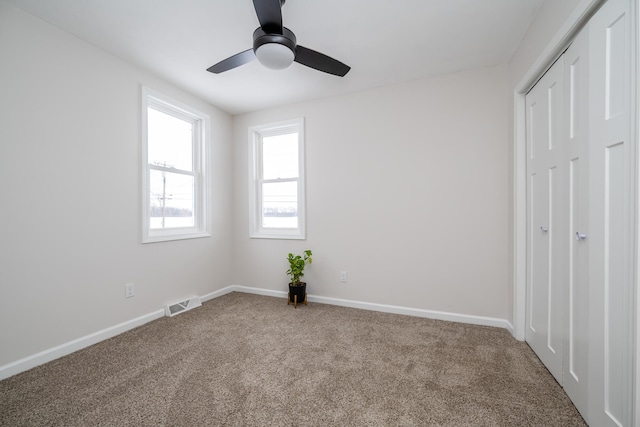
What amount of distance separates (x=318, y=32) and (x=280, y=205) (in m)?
2.13

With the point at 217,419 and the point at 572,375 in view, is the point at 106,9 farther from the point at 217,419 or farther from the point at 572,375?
the point at 572,375

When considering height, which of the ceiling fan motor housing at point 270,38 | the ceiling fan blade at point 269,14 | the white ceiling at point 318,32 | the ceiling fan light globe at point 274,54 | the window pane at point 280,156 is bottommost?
the window pane at point 280,156

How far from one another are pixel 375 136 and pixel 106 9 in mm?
2538

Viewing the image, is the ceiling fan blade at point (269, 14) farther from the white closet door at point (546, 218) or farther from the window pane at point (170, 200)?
the window pane at point (170, 200)

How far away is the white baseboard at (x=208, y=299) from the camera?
1.84m

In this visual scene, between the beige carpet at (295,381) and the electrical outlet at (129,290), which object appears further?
the electrical outlet at (129,290)

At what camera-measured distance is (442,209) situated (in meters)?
2.70

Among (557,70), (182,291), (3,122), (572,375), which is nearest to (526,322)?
(572,375)

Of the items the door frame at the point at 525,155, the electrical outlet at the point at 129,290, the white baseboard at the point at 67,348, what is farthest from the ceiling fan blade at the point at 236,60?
Result: the white baseboard at the point at 67,348

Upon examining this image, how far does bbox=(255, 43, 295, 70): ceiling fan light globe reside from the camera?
1638 mm

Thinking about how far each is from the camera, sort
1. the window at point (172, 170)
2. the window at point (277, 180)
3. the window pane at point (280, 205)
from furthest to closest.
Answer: the window pane at point (280, 205)
the window at point (277, 180)
the window at point (172, 170)

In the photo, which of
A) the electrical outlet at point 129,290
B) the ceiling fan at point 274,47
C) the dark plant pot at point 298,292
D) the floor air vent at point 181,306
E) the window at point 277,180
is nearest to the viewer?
the ceiling fan at point 274,47

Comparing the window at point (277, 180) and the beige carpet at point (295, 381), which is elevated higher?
the window at point (277, 180)

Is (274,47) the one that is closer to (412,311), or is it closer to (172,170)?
(172,170)
